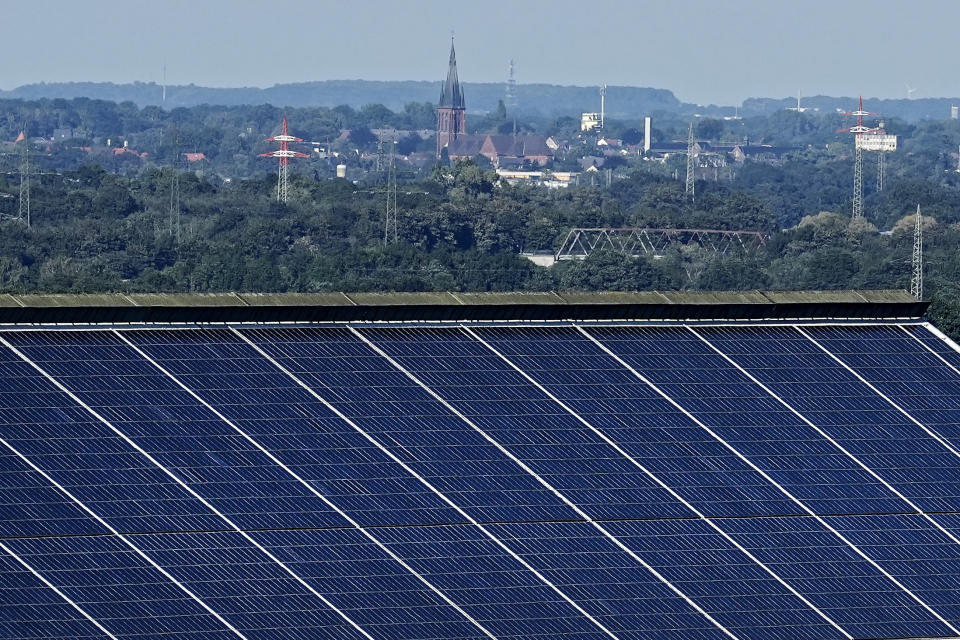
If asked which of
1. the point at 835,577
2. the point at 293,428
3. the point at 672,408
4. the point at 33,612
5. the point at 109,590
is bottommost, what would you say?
the point at 835,577

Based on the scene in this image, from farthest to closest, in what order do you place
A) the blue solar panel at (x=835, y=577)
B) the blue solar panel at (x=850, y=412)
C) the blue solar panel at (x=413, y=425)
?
the blue solar panel at (x=850, y=412) → the blue solar panel at (x=413, y=425) → the blue solar panel at (x=835, y=577)

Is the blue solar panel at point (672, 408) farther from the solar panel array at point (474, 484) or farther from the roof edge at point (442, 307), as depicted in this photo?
the roof edge at point (442, 307)

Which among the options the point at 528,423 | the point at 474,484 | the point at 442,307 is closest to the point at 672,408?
the point at 528,423

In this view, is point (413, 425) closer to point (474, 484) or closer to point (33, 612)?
point (474, 484)

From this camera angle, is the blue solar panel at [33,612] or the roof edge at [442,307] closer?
the blue solar panel at [33,612]

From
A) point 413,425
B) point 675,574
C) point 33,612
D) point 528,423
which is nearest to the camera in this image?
point 33,612

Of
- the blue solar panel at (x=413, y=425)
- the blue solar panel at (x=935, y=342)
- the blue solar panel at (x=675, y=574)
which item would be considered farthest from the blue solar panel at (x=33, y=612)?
the blue solar panel at (x=935, y=342)

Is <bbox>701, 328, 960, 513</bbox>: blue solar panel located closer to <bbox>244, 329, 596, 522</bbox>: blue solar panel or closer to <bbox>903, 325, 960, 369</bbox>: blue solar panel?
<bbox>903, 325, 960, 369</bbox>: blue solar panel

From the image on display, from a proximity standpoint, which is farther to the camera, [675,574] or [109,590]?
[675,574]

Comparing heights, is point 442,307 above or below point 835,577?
above
